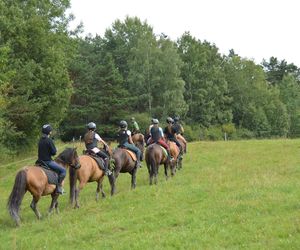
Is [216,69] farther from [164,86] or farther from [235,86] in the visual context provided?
[164,86]

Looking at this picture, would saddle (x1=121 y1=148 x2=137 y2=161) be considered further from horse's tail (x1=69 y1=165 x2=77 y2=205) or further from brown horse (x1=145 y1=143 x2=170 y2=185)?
horse's tail (x1=69 y1=165 x2=77 y2=205)

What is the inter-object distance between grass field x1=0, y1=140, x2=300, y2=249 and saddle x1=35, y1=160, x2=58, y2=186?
107 cm

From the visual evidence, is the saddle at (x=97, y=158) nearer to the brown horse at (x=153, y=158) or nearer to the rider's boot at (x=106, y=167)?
the rider's boot at (x=106, y=167)

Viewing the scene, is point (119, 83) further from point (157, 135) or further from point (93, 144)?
point (93, 144)

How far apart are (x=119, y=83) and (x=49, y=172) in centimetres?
5092

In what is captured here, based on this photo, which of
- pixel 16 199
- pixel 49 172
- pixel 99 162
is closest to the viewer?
pixel 16 199

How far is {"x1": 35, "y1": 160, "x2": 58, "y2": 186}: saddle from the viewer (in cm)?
1469

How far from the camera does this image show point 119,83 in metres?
65.2

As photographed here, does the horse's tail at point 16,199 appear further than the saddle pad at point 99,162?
No

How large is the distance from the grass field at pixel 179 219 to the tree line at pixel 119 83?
12240 millimetres

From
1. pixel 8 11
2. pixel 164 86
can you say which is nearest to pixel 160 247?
pixel 8 11

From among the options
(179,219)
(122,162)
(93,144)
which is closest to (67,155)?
(93,144)

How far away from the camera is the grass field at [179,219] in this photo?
33.9 feet

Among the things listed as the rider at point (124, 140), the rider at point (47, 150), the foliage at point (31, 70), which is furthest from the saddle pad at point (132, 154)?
the foliage at point (31, 70)
